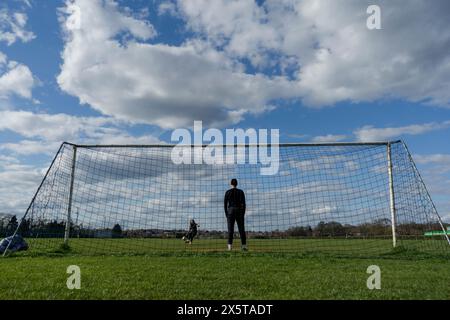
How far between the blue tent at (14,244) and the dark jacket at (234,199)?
566 cm

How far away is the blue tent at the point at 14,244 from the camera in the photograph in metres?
9.91

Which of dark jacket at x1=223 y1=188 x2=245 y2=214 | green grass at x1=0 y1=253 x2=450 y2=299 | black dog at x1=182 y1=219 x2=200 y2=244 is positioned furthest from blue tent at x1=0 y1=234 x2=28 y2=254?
black dog at x1=182 y1=219 x2=200 y2=244

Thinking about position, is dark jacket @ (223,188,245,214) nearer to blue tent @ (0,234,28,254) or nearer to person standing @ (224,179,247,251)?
person standing @ (224,179,247,251)

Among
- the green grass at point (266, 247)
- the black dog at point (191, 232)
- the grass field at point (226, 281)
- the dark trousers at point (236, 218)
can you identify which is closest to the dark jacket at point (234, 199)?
the dark trousers at point (236, 218)

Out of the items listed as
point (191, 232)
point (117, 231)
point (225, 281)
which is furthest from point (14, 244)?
point (225, 281)

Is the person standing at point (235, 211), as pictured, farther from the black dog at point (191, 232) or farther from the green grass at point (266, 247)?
the black dog at point (191, 232)

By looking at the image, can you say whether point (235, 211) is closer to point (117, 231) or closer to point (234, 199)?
point (234, 199)

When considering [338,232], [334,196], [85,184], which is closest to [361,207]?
[334,196]

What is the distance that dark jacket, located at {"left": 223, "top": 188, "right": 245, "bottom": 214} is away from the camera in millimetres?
10234

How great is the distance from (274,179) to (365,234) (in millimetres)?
3373
